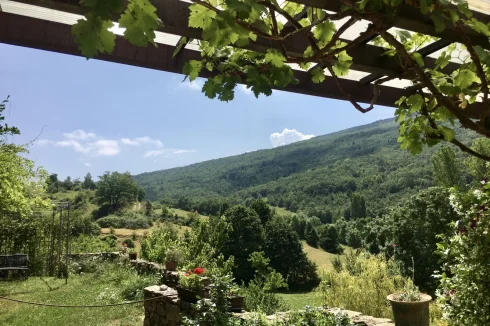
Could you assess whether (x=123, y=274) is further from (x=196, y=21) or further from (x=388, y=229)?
(x=388, y=229)

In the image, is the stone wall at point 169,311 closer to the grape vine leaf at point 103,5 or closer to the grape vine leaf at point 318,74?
the grape vine leaf at point 318,74

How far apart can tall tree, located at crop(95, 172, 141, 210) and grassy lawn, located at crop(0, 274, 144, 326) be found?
36.9 meters

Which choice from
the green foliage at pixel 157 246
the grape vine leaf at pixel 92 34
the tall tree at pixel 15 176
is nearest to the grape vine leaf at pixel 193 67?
the grape vine leaf at pixel 92 34

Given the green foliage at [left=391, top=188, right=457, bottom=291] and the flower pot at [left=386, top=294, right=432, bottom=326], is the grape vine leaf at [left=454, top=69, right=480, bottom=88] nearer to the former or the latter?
the flower pot at [left=386, top=294, right=432, bottom=326]

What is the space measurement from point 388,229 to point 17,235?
11.8 meters

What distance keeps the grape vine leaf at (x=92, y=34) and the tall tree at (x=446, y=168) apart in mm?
19276

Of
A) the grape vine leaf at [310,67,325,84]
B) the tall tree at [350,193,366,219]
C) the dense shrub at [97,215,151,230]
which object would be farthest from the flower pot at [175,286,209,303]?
the tall tree at [350,193,366,219]

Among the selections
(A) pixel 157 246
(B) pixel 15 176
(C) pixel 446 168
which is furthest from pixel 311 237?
(B) pixel 15 176

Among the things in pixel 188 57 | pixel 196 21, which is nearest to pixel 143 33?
pixel 196 21

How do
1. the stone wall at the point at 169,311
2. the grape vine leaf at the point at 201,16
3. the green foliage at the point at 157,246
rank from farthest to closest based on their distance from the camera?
the green foliage at the point at 157,246 → the stone wall at the point at 169,311 → the grape vine leaf at the point at 201,16

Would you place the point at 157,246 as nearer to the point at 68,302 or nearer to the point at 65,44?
the point at 68,302

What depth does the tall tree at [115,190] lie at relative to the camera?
44.2 metres

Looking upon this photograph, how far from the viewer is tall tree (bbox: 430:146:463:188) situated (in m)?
17.8

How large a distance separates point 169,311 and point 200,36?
413 cm
